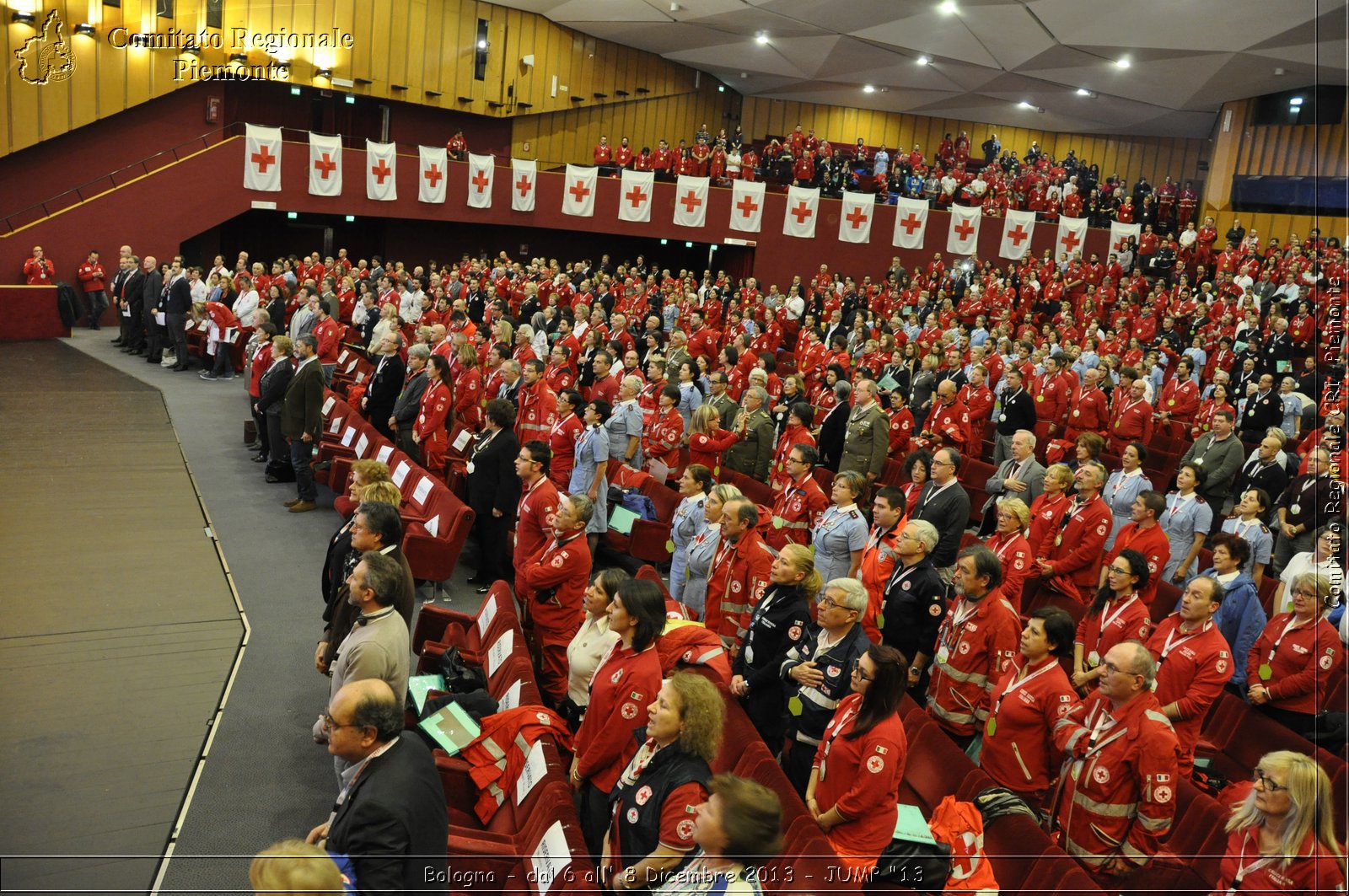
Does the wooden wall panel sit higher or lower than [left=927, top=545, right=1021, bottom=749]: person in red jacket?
higher

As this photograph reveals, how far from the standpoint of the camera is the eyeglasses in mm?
2875

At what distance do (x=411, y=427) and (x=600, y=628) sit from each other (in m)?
5.79

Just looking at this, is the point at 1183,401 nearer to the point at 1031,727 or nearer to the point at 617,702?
the point at 1031,727

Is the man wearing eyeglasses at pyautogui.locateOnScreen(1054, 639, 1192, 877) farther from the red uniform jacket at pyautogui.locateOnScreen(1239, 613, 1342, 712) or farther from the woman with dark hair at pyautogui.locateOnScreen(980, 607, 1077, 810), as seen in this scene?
the red uniform jacket at pyautogui.locateOnScreen(1239, 613, 1342, 712)

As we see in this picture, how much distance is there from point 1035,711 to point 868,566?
164 centimetres

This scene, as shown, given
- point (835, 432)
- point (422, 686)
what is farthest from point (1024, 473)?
point (422, 686)

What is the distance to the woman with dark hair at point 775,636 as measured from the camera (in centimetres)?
439

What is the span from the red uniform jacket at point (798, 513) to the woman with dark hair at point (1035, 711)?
2522 mm

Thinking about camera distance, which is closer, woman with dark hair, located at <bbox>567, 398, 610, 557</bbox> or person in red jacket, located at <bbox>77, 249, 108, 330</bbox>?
woman with dark hair, located at <bbox>567, 398, 610, 557</bbox>

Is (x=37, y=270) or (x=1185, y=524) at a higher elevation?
(x=37, y=270)

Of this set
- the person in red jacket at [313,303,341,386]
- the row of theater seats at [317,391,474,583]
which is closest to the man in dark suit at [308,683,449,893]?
the row of theater seats at [317,391,474,583]

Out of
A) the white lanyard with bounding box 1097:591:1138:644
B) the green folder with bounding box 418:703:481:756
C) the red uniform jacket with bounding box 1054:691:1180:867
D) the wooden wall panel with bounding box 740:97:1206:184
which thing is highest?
the wooden wall panel with bounding box 740:97:1206:184

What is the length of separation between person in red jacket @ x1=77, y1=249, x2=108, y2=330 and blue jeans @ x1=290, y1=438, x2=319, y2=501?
11011mm

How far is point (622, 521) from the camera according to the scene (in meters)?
7.82
